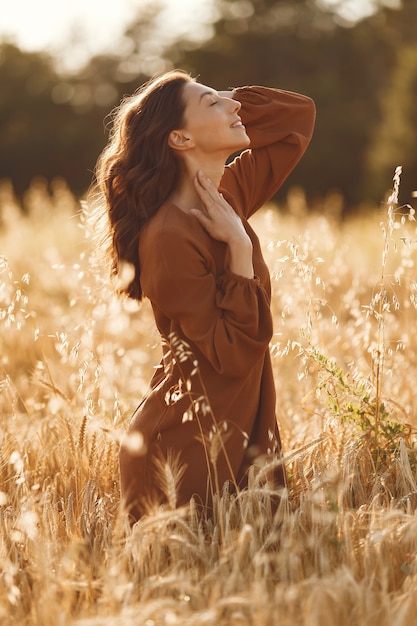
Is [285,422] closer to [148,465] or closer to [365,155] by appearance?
[148,465]

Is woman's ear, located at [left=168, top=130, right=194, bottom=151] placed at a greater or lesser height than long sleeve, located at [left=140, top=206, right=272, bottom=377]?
greater

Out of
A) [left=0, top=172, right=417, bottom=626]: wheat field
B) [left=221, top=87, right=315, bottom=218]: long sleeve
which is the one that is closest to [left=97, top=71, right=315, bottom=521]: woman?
[left=0, top=172, right=417, bottom=626]: wheat field

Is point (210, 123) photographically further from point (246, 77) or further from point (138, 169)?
point (246, 77)

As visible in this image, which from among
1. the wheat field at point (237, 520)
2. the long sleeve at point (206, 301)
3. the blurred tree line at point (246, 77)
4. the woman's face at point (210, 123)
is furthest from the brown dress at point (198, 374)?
the blurred tree line at point (246, 77)

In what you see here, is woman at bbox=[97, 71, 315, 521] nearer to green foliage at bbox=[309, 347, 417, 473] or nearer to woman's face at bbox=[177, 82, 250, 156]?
woman's face at bbox=[177, 82, 250, 156]

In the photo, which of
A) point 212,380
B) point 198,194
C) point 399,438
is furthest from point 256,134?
point 399,438

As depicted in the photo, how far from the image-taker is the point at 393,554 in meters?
2.22

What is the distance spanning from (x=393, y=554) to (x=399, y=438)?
70cm

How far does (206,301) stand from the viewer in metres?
2.37

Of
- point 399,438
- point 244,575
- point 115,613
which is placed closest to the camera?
point 115,613

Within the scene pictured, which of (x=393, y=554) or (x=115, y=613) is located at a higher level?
(x=115, y=613)

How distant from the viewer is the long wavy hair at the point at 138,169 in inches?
99.6

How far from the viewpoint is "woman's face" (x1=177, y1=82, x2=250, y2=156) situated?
2535 mm

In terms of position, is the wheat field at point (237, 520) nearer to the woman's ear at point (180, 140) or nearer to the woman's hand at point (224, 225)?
the woman's hand at point (224, 225)
